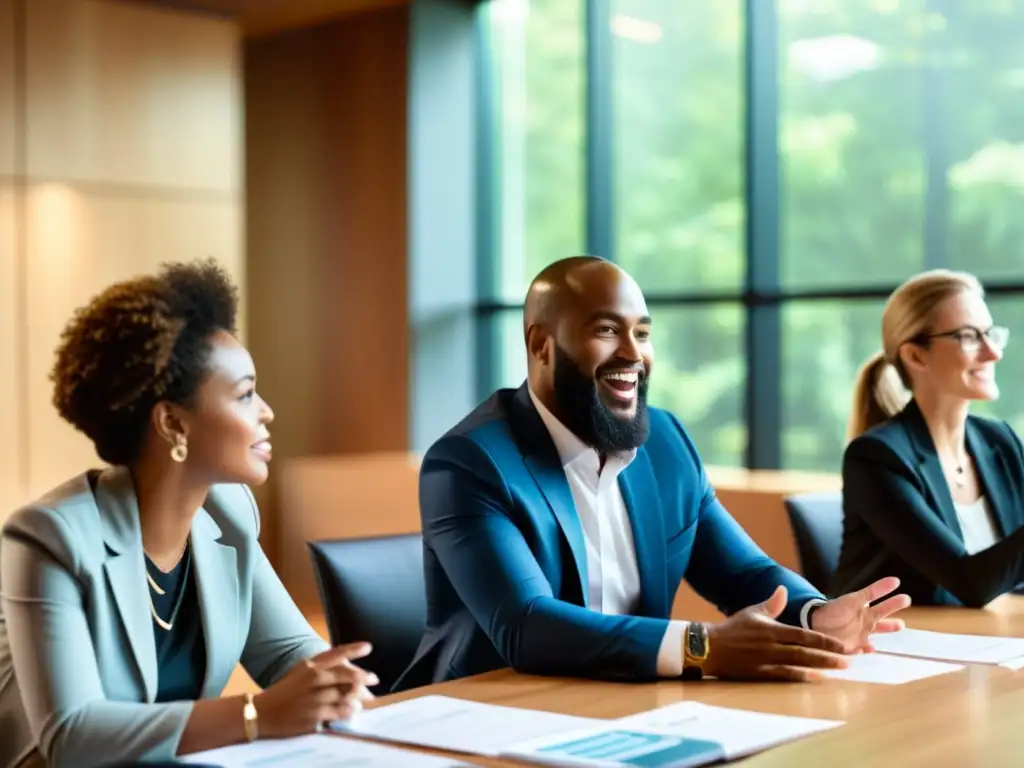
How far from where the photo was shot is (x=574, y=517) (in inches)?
99.4

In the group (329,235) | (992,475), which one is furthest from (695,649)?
→ (329,235)

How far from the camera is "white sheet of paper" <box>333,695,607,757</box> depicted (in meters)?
1.78

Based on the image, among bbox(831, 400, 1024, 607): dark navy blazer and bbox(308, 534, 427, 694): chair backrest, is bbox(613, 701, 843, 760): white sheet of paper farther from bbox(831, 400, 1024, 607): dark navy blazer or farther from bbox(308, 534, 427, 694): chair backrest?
bbox(831, 400, 1024, 607): dark navy blazer

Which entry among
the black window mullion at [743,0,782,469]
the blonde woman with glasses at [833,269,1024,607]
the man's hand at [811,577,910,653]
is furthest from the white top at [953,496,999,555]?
the black window mullion at [743,0,782,469]

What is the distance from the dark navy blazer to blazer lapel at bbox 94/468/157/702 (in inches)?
64.5

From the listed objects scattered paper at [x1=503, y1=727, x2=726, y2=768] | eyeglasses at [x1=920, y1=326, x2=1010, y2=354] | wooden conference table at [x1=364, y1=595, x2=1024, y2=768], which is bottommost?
wooden conference table at [x1=364, y1=595, x2=1024, y2=768]

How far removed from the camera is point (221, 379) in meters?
2.10

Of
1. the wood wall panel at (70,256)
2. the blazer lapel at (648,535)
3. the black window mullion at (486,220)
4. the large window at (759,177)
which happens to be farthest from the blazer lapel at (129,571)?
the black window mullion at (486,220)

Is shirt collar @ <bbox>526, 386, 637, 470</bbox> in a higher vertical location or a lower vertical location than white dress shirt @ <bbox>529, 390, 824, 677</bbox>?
higher

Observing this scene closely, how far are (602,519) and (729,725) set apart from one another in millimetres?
801

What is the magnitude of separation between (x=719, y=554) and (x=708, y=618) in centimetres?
213

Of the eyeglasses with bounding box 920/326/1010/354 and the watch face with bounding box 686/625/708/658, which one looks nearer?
the watch face with bounding box 686/625/708/658

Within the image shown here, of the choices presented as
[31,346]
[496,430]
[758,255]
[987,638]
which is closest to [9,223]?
[31,346]

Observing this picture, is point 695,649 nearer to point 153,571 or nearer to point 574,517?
point 574,517
